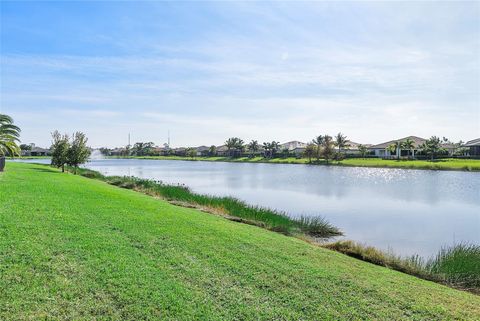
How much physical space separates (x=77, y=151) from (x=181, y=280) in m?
→ 29.8

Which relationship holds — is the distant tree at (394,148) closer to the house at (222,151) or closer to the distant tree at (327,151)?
the distant tree at (327,151)

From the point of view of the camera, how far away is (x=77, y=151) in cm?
3228

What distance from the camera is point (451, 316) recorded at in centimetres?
569

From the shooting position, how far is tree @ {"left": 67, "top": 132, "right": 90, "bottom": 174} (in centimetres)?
3212

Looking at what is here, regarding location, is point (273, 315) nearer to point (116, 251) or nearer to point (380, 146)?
point (116, 251)

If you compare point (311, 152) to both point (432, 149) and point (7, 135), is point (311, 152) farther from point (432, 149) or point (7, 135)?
point (7, 135)

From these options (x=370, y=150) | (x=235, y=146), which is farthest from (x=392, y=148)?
(x=235, y=146)

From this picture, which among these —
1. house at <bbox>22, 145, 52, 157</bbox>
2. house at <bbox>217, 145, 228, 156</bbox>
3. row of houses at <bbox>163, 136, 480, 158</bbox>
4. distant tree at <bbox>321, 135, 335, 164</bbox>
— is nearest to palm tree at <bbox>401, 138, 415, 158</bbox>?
row of houses at <bbox>163, 136, 480, 158</bbox>

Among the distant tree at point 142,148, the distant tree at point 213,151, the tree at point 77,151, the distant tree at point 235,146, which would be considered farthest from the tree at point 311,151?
the distant tree at point 142,148

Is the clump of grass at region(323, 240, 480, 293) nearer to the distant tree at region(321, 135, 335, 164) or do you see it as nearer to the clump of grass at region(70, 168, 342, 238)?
the clump of grass at region(70, 168, 342, 238)

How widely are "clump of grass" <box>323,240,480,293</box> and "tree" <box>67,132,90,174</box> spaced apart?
2789 cm

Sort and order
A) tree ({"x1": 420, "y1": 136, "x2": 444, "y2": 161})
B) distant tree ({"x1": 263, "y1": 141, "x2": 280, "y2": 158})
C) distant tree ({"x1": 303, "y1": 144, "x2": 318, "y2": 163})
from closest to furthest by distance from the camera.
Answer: tree ({"x1": 420, "y1": 136, "x2": 444, "y2": 161}) < distant tree ({"x1": 303, "y1": 144, "x2": 318, "y2": 163}) < distant tree ({"x1": 263, "y1": 141, "x2": 280, "y2": 158})

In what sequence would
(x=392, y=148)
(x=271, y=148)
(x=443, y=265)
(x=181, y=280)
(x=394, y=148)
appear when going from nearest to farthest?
(x=181, y=280)
(x=443, y=265)
(x=392, y=148)
(x=394, y=148)
(x=271, y=148)

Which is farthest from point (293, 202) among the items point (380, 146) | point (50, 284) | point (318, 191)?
point (380, 146)
